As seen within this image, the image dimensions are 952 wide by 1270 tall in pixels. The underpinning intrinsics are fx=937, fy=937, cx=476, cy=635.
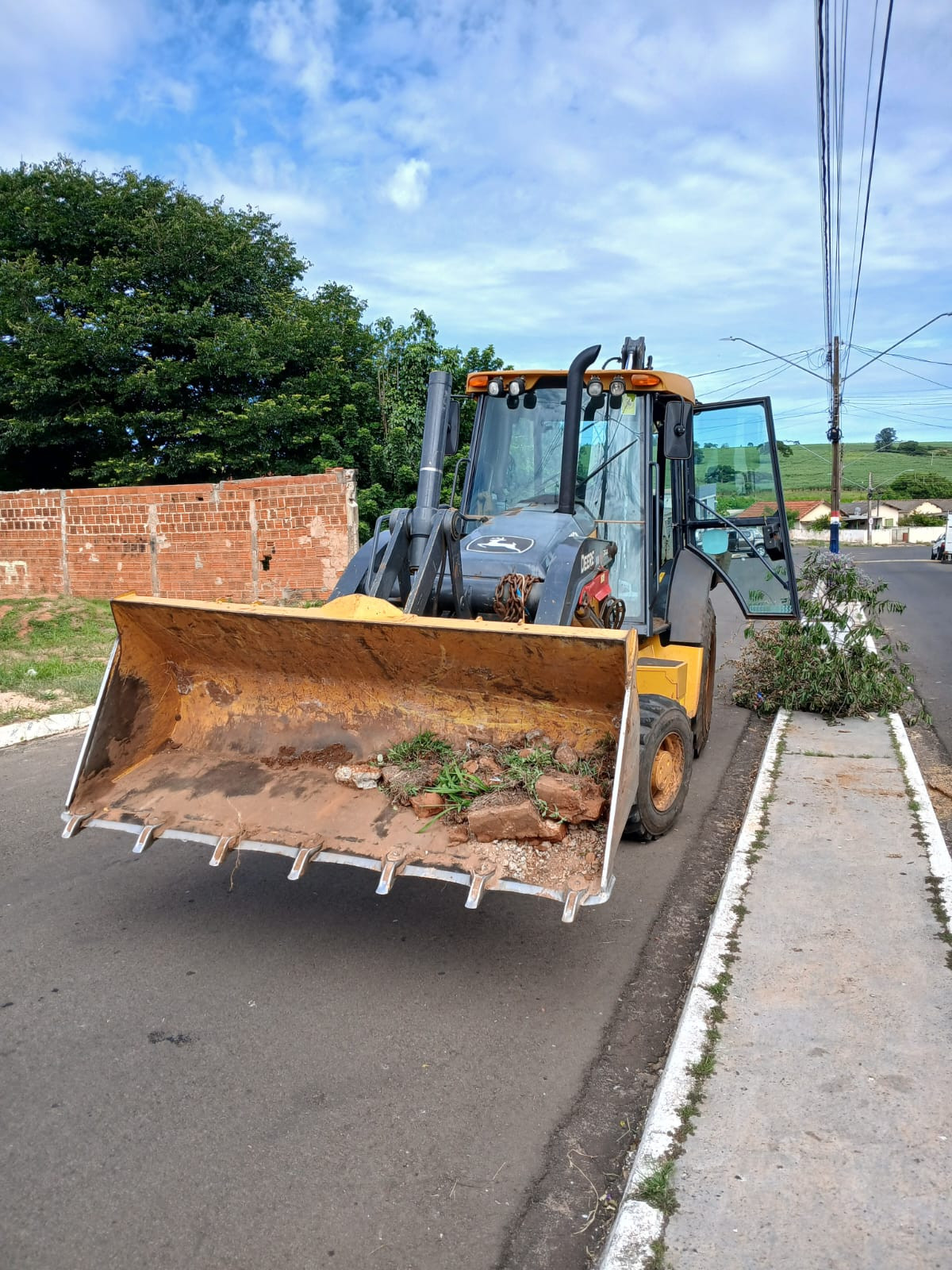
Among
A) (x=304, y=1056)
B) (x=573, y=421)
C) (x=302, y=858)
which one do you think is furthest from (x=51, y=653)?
(x=304, y=1056)

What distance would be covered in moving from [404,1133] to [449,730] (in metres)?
1.85

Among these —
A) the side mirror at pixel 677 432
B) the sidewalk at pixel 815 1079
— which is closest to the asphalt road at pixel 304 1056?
the sidewalk at pixel 815 1079

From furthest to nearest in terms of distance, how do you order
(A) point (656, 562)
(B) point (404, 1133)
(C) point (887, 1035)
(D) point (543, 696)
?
(A) point (656, 562)
(D) point (543, 696)
(C) point (887, 1035)
(B) point (404, 1133)

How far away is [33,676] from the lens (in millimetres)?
10477

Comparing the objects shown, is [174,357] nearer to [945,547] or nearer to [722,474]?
[722,474]

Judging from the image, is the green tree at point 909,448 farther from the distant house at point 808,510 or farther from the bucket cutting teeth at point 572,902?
the bucket cutting teeth at point 572,902

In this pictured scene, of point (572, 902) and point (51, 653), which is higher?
point (572, 902)

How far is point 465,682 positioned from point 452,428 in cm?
232

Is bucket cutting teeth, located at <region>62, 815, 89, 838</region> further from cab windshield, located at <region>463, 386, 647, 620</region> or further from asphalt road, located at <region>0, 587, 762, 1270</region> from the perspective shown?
cab windshield, located at <region>463, 386, 647, 620</region>

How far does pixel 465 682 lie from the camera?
14.5 ft

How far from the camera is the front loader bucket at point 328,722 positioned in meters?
3.82

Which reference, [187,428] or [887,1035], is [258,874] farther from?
[187,428]

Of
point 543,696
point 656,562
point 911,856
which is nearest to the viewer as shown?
point 543,696

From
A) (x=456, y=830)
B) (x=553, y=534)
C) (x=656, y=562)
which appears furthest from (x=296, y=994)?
(x=656, y=562)
